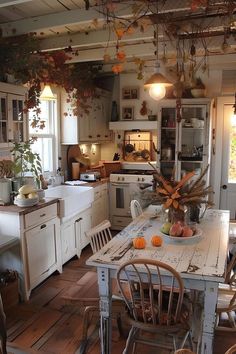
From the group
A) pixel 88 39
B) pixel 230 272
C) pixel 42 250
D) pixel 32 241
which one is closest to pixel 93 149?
pixel 88 39

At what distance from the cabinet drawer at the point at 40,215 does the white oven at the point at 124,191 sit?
170cm

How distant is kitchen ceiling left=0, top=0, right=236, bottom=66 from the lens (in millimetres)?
2531

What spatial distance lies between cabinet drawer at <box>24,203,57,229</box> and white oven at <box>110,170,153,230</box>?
5.57 ft

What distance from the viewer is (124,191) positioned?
4.90m

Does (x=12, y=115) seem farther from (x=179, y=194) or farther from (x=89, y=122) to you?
(x=179, y=194)

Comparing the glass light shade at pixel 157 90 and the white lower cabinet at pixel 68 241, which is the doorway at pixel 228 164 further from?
the white lower cabinet at pixel 68 241

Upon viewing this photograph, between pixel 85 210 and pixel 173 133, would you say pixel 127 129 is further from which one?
pixel 85 210

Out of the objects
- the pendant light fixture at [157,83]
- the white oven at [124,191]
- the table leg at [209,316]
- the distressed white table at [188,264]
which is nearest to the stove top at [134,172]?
the white oven at [124,191]

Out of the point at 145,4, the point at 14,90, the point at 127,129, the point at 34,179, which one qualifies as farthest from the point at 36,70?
the point at 127,129

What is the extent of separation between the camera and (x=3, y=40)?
3.14m

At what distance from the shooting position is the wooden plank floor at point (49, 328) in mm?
2307

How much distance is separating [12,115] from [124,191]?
7.31 feet

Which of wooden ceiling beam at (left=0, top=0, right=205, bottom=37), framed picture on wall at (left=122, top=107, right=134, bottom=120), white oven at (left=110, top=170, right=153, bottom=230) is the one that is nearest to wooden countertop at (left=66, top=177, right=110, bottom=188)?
white oven at (left=110, top=170, right=153, bottom=230)

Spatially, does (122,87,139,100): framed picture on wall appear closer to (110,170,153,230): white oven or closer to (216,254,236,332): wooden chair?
(110,170,153,230): white oven
